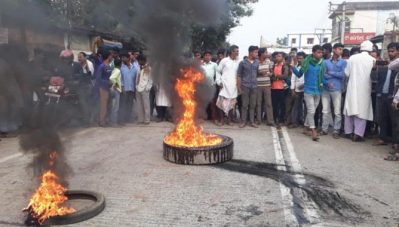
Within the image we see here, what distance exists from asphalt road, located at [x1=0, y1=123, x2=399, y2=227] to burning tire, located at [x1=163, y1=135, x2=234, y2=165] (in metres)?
0.14

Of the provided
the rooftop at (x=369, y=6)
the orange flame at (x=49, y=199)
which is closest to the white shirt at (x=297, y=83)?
the orange flame at (x=49, y=199)

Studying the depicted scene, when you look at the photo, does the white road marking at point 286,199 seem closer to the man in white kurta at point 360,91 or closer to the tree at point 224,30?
the man in white kurta at point 360,91

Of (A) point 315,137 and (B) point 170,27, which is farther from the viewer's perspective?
(A) point 315,137

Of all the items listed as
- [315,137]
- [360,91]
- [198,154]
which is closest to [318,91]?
[360,91]

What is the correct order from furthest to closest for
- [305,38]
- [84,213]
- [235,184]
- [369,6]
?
1. [369,6]
2. [305,38]
3. [235,184]
4. [84,213]

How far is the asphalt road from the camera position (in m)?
4.36

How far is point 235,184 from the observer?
543 centimetres

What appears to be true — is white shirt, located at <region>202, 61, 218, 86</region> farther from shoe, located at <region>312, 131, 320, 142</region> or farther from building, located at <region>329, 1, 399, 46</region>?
building, located at <region>329, 1, 399, 46</region>

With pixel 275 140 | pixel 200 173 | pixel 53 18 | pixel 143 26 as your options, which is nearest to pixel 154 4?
pixel 143 26

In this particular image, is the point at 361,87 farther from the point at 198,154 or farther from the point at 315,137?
the point at 198,154

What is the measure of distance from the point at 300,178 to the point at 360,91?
11.7 ft

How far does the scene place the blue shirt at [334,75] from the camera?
8.66 m

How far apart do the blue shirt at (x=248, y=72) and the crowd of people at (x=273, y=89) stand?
2cm

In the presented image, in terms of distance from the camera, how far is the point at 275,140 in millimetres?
8383
